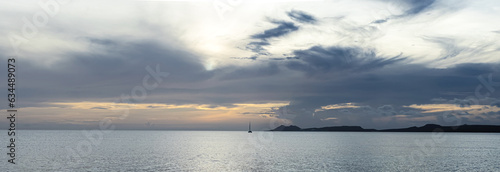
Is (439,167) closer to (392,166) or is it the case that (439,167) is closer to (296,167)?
(392,166)

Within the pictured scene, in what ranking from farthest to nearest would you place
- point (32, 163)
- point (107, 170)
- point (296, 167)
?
point (32, 163), point (296, 167), point (107, 170)

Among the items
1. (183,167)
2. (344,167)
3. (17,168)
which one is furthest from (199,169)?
(17,168)

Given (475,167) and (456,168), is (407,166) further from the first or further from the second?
(475,167)

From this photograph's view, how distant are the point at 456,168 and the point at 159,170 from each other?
238 ft

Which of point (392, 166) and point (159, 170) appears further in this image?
point (392, 166)

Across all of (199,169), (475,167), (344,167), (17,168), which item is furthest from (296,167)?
(17,168)

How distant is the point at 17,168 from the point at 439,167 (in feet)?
332

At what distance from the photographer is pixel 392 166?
94375 millimetres

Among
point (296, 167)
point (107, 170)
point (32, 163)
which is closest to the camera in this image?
point (107, 170)

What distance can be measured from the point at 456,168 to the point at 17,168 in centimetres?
10578

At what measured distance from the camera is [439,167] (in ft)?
307

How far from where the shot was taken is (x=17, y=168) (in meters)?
88.5

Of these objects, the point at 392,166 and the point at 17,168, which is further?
the point at 392,166

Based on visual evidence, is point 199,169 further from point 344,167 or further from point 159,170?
point 344,167
